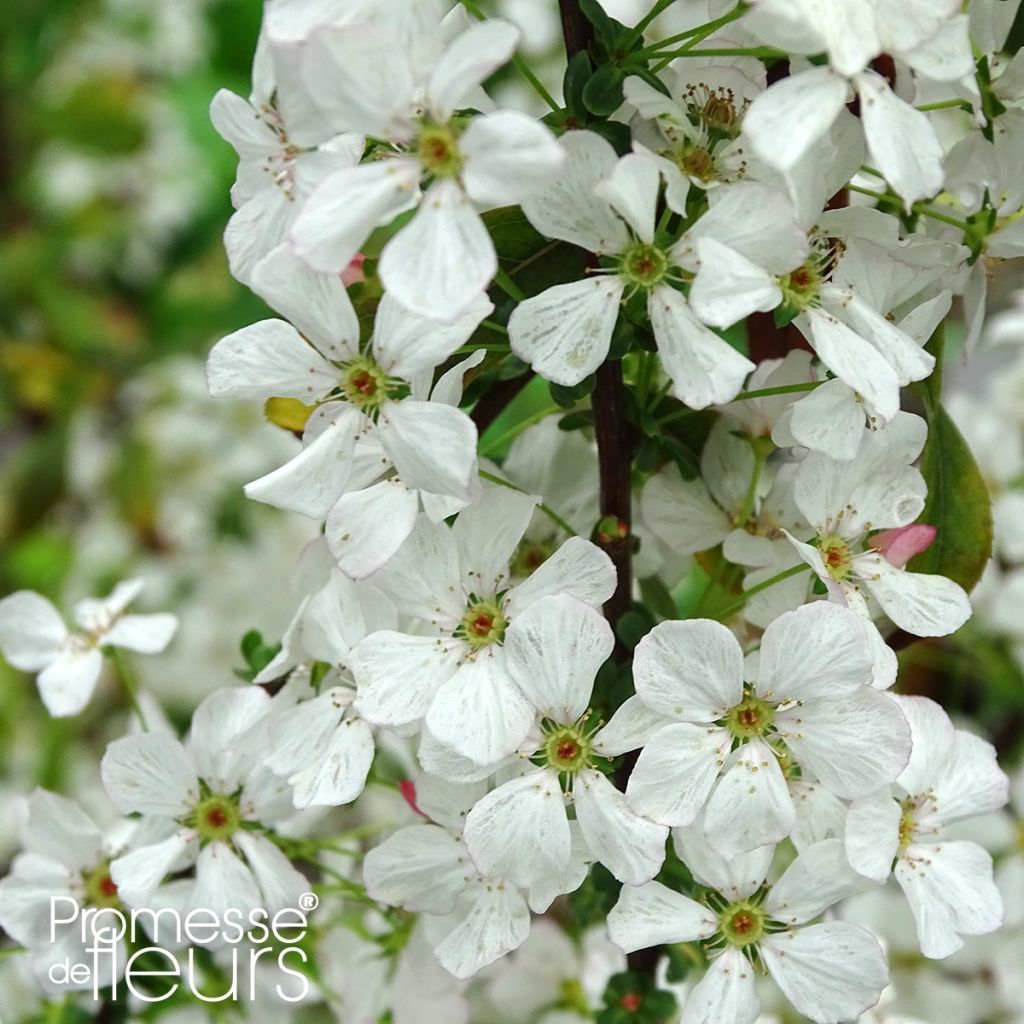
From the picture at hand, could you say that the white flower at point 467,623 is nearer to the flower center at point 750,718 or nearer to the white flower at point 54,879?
the flower center at point 750,718

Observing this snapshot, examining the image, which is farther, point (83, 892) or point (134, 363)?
point (134, 363)

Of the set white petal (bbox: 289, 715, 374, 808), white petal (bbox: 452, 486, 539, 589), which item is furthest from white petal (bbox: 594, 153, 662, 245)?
white petal (bbox: 289, 715, 374, 808)

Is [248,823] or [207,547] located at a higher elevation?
[248,823]

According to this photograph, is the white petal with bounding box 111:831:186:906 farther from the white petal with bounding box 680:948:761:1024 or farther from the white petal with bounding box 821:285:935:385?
the white petal with bounding box 821:285:935:385

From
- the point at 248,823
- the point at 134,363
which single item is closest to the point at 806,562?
the point at 248,823

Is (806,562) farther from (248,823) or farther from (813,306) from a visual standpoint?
(248,823)

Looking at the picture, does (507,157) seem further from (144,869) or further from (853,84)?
(144,869)
